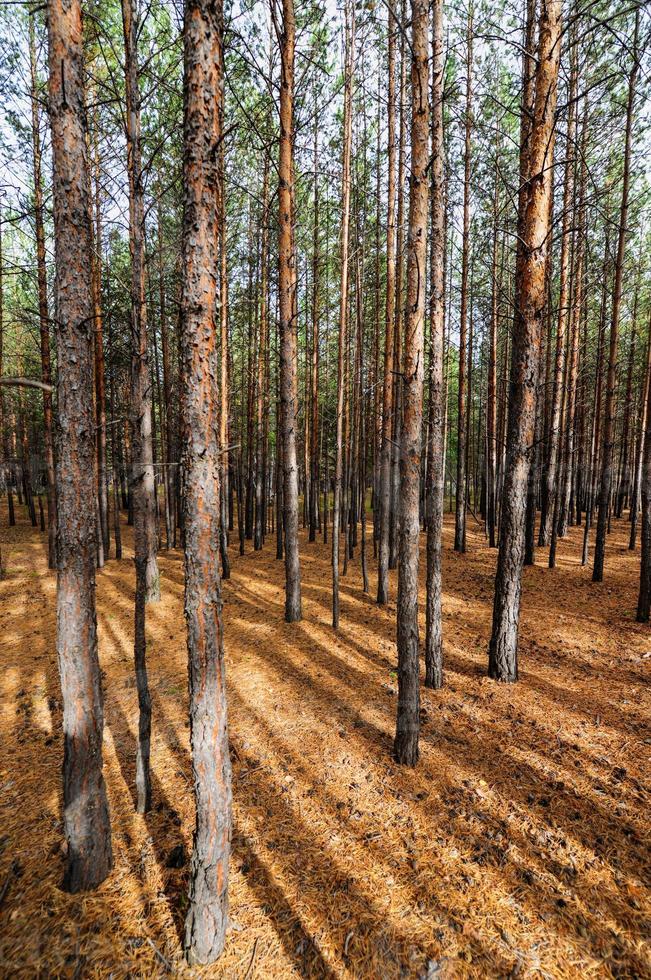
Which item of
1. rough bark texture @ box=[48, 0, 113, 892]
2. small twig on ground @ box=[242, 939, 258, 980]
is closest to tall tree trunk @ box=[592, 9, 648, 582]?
small twig on ground @ box=[242, 939, 258, 980]

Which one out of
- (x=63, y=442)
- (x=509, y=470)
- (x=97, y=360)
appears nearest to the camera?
(x=63, y=442)

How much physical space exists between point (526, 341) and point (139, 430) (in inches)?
230

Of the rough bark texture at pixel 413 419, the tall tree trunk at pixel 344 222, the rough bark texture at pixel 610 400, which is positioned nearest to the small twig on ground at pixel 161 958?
the rough bark texture at pixel 413 419

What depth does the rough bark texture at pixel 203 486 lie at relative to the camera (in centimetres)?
271

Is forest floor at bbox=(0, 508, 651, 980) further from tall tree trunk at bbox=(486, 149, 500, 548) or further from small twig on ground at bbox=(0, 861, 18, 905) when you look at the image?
tall tree trunk at bbox=(486, 149, 500, 548)

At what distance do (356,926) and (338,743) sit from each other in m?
2.16

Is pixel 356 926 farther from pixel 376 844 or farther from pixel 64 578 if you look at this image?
pixel 64 578

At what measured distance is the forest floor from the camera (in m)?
3.15

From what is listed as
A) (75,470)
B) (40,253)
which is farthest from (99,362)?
(75,470)

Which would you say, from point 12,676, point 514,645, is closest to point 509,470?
point 514,645

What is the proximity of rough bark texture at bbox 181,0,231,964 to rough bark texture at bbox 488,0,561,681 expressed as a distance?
4719mm

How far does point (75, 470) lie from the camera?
3531 mm

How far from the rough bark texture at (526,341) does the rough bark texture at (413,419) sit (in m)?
2.13

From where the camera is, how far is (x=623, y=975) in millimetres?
2898
